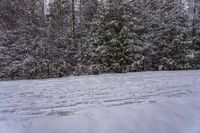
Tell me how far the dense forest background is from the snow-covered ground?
15.0 feet

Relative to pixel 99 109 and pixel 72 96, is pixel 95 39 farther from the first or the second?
pixel 99 109

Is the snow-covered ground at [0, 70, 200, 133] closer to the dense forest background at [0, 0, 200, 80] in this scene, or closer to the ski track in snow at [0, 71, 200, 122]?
the ski track in snow at [0, 71, 200, 122]

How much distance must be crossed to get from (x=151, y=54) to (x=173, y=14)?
2.44 metres

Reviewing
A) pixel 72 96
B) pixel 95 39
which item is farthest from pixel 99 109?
pixel 95 39

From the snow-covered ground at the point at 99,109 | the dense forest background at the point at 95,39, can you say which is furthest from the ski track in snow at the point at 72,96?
the dense forest background at the point at 95,39

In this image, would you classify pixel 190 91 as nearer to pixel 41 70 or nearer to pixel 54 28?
pixel 41 70

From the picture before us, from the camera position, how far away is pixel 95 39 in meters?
11.3

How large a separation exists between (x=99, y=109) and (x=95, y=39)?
23.9 feet

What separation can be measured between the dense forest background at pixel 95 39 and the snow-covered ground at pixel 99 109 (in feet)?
15.0

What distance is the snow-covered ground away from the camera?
3484mm

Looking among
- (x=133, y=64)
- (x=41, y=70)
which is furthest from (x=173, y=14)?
(x=41, y=70)

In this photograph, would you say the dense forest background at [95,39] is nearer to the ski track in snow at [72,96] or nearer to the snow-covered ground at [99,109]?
the ski track in snow at [72,96]

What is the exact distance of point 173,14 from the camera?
1241 cm

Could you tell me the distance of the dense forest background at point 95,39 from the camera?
10.9m
